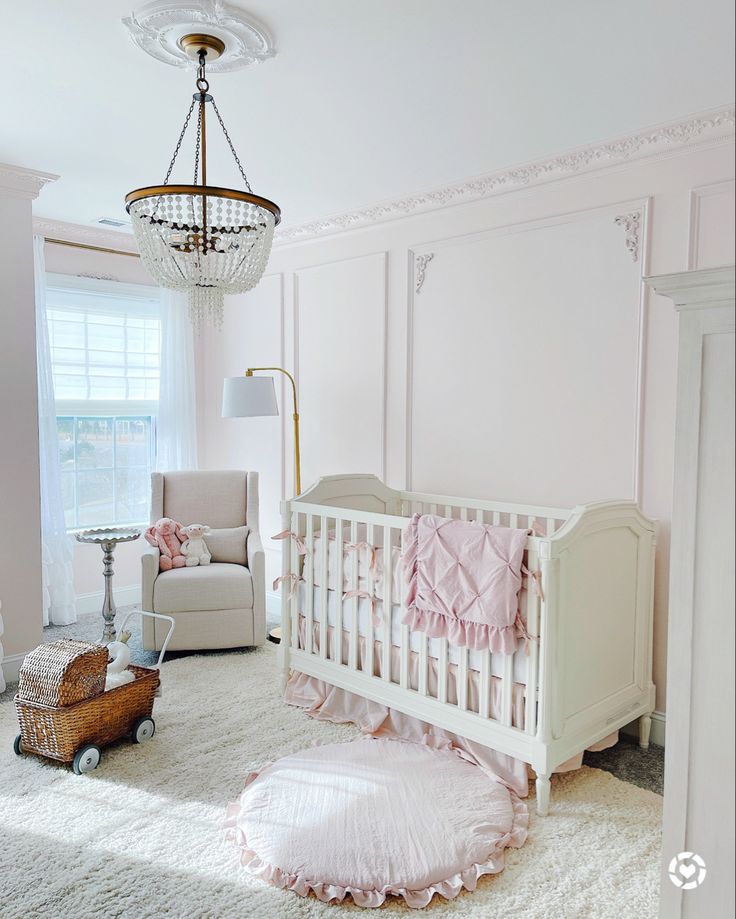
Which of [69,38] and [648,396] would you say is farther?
[648,396]

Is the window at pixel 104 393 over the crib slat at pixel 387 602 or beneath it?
over

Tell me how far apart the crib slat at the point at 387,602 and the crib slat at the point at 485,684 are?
425mm

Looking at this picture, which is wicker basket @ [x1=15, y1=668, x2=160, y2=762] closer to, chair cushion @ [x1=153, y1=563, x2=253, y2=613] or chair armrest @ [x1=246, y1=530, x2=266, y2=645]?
chair cushion @ [x1=153, y1=563, x2=253, y2=613]

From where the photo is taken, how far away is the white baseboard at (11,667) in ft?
10.6

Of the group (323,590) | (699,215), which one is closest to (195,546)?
(323,590)

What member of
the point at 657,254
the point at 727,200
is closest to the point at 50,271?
the point at 657,254

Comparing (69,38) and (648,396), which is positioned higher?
(69,38)

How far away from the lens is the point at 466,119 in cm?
248

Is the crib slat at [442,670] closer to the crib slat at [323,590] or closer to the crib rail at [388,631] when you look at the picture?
the crib rail at [388,631]

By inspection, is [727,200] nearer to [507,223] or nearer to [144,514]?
[507,223]

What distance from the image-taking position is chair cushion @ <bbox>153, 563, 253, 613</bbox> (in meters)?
3.52

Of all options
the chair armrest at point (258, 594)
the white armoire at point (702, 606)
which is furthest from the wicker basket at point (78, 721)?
the white armoire at point (702, 606)

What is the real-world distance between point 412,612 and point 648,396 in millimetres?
1153

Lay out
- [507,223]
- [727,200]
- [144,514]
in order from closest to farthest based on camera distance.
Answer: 1. [727,200]
2. [507,223]
3. [144,514]
